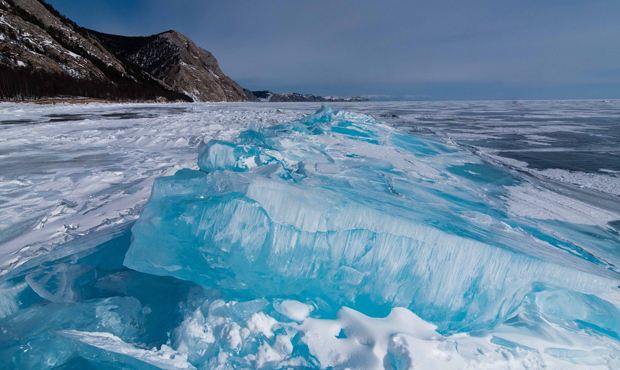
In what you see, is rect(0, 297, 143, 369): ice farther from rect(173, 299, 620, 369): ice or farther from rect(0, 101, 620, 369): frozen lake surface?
rect(173, 299, 620, 369): ice

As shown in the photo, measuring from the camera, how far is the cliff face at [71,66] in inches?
1927

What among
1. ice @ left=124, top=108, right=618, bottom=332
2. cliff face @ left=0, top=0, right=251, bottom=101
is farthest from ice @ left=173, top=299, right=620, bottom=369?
cliff face @ left=0, top=0, right=251, bottom=101

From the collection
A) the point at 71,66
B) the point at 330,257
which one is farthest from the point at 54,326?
the point at 71,66

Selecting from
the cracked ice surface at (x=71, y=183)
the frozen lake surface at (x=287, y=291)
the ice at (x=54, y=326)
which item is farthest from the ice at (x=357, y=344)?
the cracked ice surface at (x=71, y=183)

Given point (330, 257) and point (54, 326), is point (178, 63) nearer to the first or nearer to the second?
point (54, 326)

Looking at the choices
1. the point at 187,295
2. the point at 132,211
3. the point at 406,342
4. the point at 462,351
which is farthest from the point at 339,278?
the point at 132,211

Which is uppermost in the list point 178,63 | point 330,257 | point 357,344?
point 178,63

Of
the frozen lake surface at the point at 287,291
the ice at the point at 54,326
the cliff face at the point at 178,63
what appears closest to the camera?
the ice at the point at 54,326

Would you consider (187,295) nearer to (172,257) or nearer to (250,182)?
(172,257)

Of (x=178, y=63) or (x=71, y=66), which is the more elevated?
(x=178, y=63)

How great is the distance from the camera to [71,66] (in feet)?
210

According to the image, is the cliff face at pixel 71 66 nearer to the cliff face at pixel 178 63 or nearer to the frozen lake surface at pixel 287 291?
the cliff face at pixel 178 63

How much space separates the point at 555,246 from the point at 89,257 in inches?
190

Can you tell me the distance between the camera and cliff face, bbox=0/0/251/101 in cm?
4894
